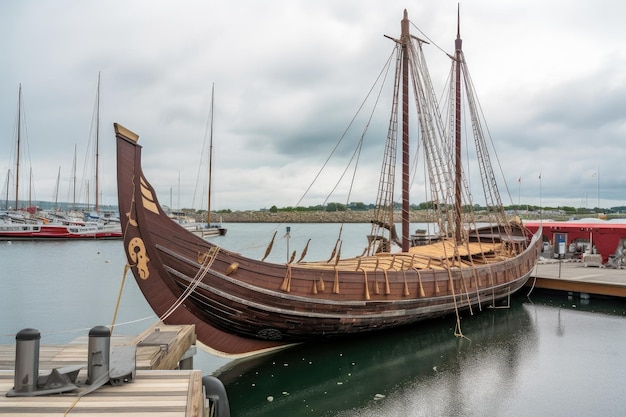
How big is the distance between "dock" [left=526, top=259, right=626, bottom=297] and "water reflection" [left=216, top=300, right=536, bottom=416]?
6.32 meters

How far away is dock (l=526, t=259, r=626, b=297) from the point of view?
56.7 ft

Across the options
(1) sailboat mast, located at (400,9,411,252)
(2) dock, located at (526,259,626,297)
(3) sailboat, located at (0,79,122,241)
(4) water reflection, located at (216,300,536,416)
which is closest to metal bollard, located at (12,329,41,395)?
(4) water reflection, located at (216,300,536,416)

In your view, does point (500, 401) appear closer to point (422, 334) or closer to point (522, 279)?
point (422, 334)

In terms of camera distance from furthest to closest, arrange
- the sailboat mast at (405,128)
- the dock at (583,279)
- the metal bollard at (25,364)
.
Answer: the dock at (583,279), the sailboat mast at (405,128), the metal bollard at (25,364)

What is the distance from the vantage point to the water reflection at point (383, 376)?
329 inches

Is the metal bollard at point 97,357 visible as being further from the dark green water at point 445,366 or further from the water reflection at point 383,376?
the water reflection at point 383,376

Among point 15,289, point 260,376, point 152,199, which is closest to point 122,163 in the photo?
point 152,199

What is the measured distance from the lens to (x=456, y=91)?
813 inches

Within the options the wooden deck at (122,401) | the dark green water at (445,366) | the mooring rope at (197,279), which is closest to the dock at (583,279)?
the dark green water at (445,366)

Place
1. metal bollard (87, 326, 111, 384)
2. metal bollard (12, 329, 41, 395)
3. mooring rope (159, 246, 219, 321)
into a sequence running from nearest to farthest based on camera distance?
metal bollard (12, 329, 41, 395), metal bollard (87, 326, 111, 384), mooring rope (159, 246, 219, 321)

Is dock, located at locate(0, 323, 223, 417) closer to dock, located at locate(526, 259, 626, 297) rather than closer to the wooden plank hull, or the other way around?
the wooden plank hull

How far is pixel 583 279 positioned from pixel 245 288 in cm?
1555

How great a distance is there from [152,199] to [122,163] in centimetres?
88

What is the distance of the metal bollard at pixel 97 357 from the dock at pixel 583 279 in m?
18.4
